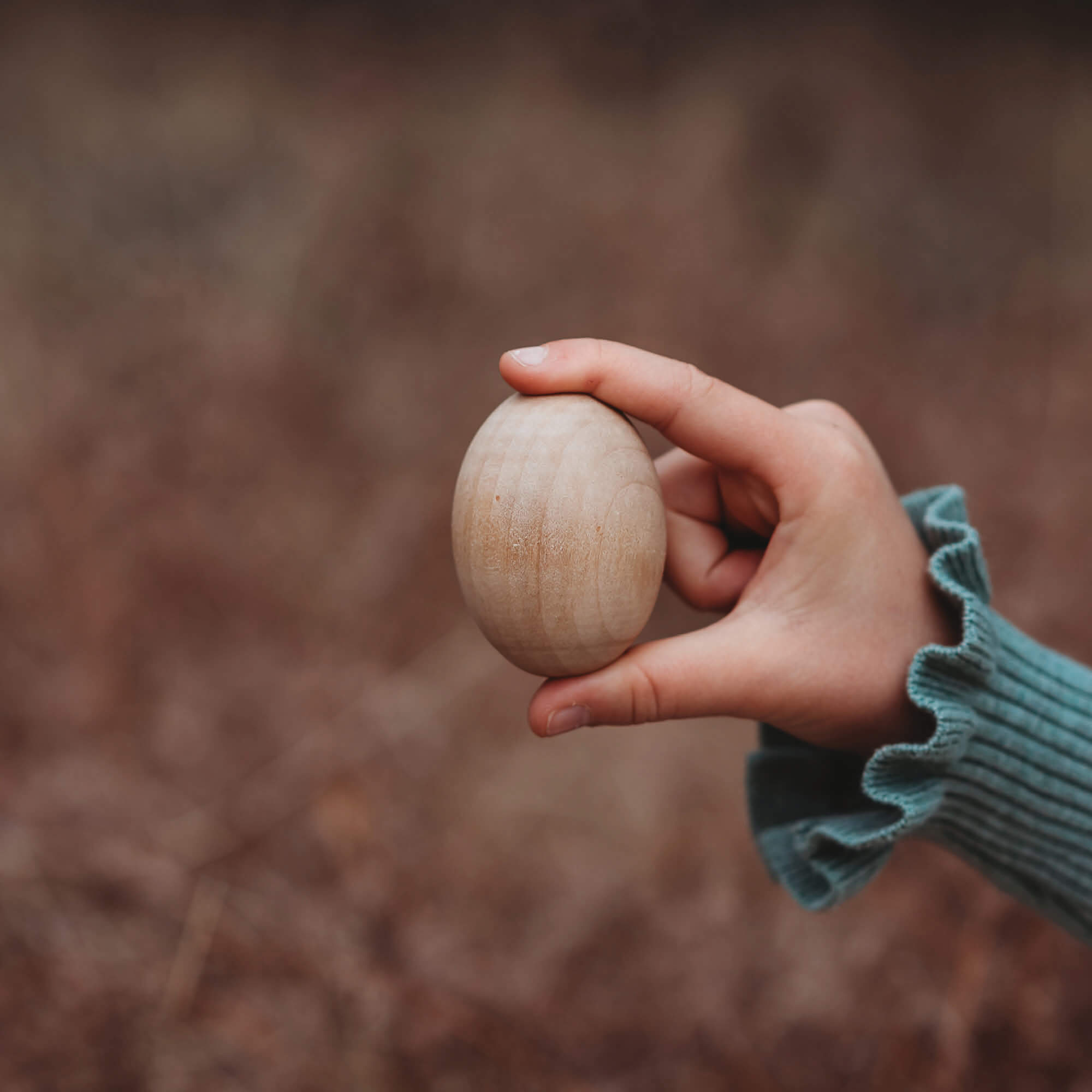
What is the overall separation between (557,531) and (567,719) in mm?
132

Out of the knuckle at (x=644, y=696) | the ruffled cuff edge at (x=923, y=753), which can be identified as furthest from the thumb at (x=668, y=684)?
the ruffled cuff edge at (x=923, y=753)

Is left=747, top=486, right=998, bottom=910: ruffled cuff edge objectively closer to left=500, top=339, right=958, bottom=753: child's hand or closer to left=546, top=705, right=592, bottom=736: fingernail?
left=500, top=339, right=958, bottom=753: child's hand

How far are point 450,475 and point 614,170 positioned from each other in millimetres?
476

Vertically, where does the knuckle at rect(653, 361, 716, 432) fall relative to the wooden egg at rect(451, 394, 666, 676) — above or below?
above

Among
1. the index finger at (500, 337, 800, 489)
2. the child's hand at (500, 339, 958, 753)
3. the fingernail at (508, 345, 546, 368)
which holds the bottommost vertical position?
the child's hand at (500, 339, 958, 753)

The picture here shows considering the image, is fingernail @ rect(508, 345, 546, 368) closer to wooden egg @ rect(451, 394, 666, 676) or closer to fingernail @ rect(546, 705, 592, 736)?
wooden egg @ rect(451, 394, 666, 676)

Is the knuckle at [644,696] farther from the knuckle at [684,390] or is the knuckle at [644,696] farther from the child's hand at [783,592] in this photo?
the knuckle at [684,390]

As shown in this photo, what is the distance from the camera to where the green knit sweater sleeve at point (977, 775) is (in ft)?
2.01

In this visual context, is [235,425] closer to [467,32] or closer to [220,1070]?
[467,32]

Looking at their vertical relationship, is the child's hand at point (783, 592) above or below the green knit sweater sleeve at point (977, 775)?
above

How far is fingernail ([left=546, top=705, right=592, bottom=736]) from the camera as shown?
1.90 feet

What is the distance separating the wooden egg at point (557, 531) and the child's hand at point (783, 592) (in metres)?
0.03

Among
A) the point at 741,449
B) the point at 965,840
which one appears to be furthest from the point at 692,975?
the point at 741,449

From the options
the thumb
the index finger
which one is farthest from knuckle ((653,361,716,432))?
the thumb
